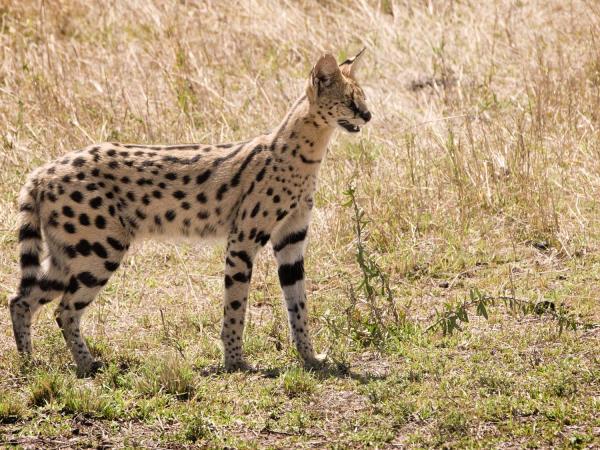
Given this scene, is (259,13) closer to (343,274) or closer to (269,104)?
(269,104)

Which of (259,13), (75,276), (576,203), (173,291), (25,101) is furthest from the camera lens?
(259,13)

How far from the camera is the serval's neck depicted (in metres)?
6.98

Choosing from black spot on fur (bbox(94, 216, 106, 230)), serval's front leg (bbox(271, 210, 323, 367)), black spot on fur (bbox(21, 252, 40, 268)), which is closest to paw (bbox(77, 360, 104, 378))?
black spot on fur (bbox(21, 252, 40, 268))

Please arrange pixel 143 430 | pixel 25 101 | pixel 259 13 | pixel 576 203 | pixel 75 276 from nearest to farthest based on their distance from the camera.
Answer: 1. pixel 143 430
2. pixel 75 276
3. pixel 576 203
4. pixel 25 101
5. pixel 259 13

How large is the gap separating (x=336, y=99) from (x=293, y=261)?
3.58 feet

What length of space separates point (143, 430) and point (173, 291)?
2.39 meters

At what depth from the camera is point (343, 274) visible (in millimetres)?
8164

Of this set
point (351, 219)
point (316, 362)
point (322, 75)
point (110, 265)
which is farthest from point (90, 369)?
point (351, 219)

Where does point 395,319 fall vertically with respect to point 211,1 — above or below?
below

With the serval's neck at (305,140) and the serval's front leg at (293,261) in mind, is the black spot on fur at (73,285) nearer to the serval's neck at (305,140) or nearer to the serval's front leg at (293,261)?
the serval's front leg at (293,261)

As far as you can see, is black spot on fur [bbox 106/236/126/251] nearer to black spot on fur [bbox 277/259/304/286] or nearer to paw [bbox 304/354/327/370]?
black spot on fur [bbox 277/259/304/286]

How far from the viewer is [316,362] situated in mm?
6727

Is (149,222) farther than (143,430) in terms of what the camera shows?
Yes

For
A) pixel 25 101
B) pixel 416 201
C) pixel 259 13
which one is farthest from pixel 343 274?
pixel 259 13
